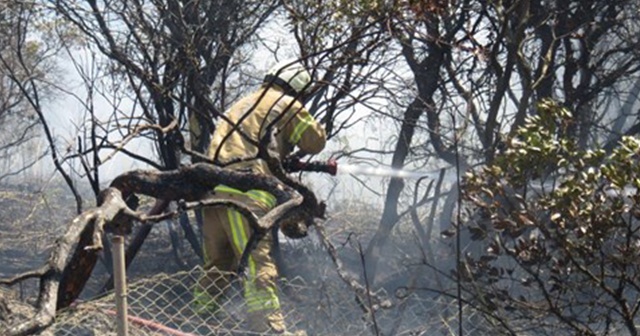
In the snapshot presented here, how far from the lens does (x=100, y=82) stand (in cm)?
784

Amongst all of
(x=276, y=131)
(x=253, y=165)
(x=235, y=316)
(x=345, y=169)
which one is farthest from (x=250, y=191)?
(x=345, y=169)

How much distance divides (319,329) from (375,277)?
289 centimetres

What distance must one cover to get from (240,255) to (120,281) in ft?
9.28

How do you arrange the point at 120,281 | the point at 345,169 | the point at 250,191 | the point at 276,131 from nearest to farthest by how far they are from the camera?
the point at 120,281
the point at 250,191
the point at 276,131
the point at 345,169

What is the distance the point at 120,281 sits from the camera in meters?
3.33

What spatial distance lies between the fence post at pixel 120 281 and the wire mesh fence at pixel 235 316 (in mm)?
835

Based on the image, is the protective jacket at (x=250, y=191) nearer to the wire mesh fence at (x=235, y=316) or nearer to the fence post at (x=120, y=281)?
→ the wire mesh fence at (x=235, y=316)

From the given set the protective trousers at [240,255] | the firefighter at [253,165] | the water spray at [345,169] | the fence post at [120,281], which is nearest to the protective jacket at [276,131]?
the firefighter at [253,165]

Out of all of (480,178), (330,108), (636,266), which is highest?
(330,108)

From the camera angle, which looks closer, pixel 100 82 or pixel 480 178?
pixel 480 178

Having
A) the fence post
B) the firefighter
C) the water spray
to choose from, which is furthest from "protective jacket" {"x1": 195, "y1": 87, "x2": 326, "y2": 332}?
the fence post

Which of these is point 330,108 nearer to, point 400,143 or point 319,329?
point 400,143

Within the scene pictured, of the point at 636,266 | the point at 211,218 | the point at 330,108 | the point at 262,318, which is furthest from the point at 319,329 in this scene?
the point at 636,266

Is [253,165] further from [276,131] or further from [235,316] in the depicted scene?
[235,316]
